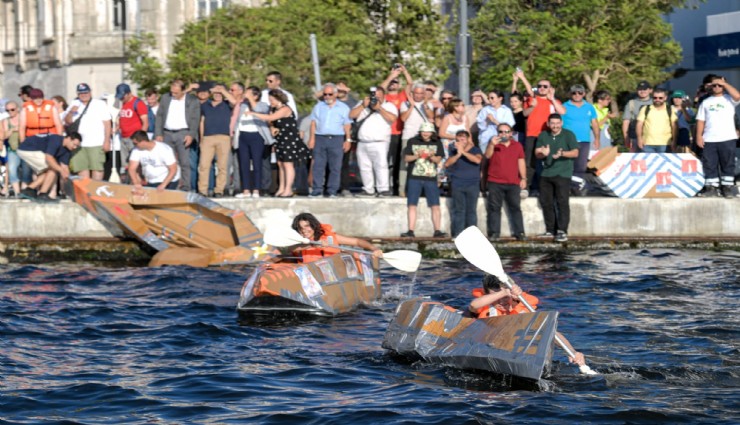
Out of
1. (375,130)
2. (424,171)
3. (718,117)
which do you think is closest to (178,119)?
(375,130)

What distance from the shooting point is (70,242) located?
76.1 ft

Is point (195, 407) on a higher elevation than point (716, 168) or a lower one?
lower

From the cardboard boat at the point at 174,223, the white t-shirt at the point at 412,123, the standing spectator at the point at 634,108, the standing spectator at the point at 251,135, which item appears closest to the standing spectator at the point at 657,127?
the standing spectator at the point at 634,108

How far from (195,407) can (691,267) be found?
10763mm

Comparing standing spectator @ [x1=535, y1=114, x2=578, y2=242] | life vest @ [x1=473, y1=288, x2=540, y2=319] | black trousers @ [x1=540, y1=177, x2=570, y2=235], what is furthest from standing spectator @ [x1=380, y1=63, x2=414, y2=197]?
life vest @ [x1=473, y1=288, x2=540, y2=319]

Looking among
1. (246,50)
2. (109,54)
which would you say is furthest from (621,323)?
(109,54)

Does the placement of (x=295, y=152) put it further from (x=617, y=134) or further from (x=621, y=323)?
(x=617, y=134)

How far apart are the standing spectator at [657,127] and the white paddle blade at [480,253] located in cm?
939

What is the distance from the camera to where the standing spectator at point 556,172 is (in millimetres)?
21875

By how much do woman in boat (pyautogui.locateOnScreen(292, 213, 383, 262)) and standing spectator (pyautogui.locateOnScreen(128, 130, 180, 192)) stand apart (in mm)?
5047

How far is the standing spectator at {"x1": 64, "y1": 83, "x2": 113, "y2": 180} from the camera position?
23.3 metres

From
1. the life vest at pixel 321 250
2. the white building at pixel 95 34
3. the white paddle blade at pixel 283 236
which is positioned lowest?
the life vest at pixel 321 250

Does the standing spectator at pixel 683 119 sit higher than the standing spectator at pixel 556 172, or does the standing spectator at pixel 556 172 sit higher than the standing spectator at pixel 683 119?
the standing spectator at pixel 683 119

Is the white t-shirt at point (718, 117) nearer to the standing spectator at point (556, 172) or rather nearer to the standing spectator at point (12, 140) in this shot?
the standing spectator at point (556, 172)
